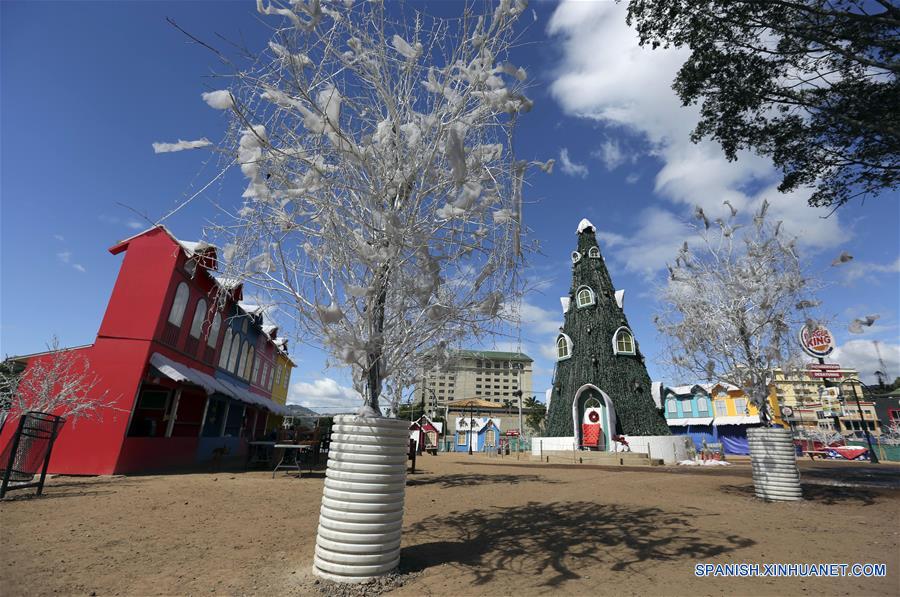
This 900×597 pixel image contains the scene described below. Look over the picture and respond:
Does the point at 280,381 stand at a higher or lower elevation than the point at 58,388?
higher

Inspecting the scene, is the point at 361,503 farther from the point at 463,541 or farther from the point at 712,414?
the point at 712,414

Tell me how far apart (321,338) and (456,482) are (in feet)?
32.6

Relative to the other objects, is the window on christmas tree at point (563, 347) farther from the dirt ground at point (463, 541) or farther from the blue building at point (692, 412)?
the dirt ground at point (463, 541)

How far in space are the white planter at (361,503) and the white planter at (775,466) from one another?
8543 mm

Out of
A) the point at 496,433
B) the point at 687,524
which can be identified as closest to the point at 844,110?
the point at 687,524

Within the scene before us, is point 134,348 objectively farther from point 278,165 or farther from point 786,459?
point 786,459

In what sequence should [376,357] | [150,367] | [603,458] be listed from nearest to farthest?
[376,357] < [150,367] < [603,458]

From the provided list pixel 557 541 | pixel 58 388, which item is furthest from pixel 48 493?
pixel 557 541

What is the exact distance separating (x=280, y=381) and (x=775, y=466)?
30078 mm

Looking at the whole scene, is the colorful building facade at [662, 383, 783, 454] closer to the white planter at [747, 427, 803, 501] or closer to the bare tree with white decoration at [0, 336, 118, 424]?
the white planter at [747, 427, 803, 501]

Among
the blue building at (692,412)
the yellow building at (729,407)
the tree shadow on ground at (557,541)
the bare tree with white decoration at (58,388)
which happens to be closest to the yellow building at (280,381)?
the bare tree with white decoration at (58,388)

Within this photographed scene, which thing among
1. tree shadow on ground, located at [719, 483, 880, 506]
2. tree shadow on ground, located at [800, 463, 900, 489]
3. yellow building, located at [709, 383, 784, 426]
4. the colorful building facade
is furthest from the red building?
yellow building, located at [709, 383, 784, 426]

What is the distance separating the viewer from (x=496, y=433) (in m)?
41.1

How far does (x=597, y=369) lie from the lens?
26.3m
